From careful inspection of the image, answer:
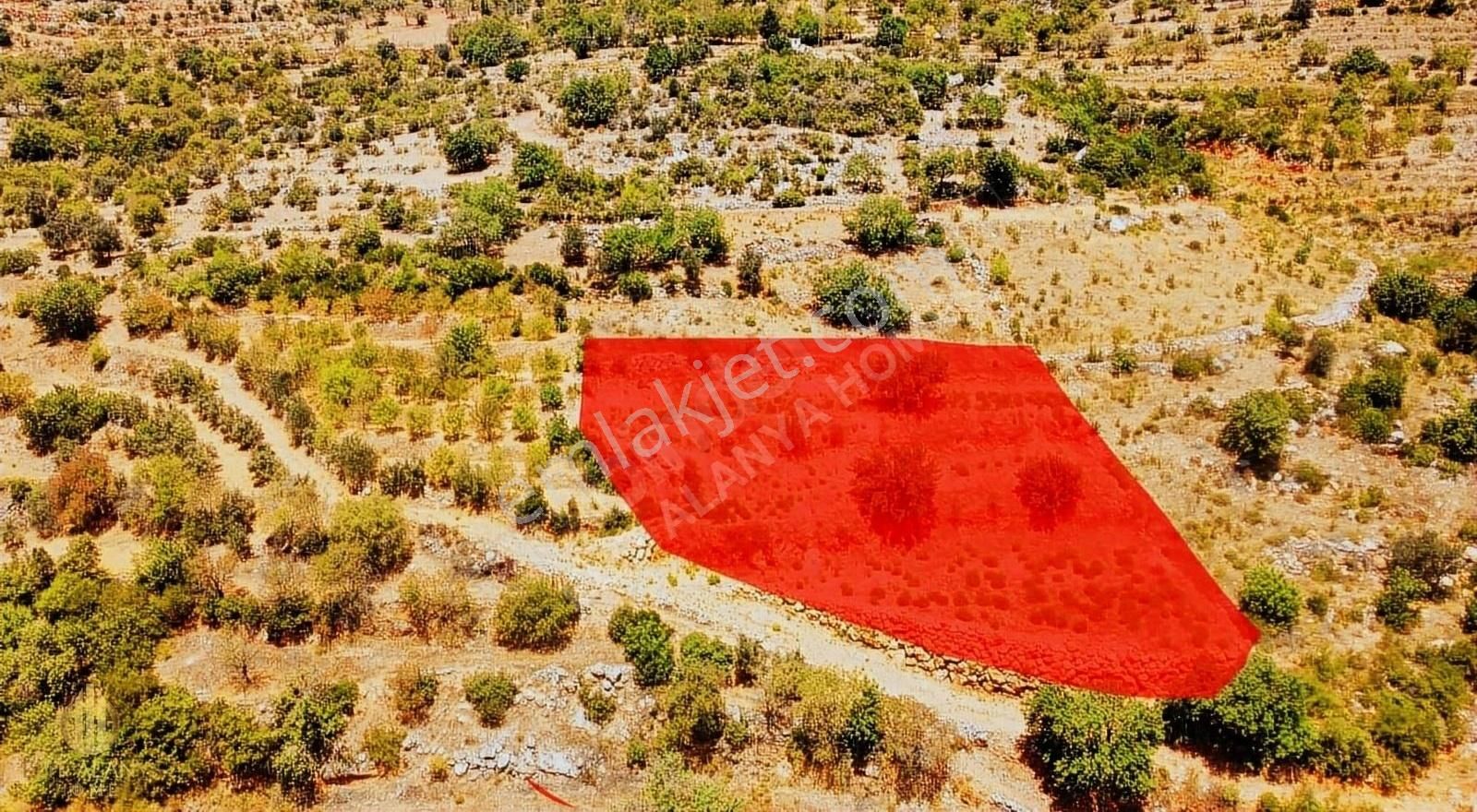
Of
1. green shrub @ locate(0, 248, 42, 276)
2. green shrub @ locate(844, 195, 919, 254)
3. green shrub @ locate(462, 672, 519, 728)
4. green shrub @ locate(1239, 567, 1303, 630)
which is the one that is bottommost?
A: green shrub @ locate(1239, 567, 1303, 630)

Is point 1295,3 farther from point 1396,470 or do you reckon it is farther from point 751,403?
point 751,403

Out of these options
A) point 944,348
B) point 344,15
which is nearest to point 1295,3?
point 944,348

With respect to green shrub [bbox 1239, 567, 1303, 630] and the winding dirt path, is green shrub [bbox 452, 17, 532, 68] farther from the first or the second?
green shrub [bbox 1239, 567, 1303, 630]

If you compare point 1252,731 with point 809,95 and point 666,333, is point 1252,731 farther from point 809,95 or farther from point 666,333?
point 809,95

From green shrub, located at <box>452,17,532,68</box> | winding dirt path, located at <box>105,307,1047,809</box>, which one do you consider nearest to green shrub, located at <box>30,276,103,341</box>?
winding dirt path, located at <box>105,307,1047,809</box>

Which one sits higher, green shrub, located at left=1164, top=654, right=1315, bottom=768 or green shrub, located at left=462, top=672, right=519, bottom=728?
green shrub, located at left=462, top=672, right=519, bottom=728
